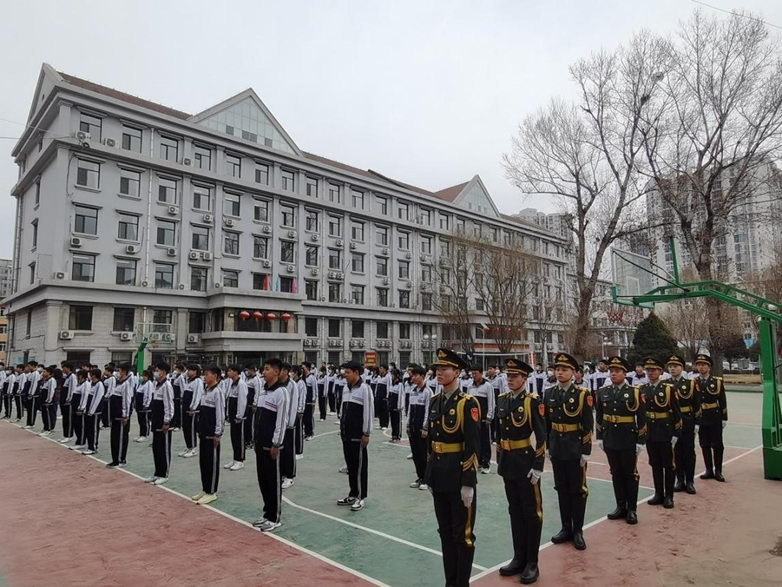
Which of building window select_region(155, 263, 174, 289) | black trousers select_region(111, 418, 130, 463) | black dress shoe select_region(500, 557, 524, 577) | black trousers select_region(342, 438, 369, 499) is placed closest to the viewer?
black dress shoe select_region(500, 557, 524, 577)

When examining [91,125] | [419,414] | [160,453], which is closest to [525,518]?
[419,414]

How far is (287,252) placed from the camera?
118 ft

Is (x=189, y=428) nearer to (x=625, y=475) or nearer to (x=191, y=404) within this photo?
(x=191, y=404)

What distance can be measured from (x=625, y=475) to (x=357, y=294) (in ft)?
113

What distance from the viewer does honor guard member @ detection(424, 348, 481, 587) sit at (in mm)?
4035

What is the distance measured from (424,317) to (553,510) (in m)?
36.8

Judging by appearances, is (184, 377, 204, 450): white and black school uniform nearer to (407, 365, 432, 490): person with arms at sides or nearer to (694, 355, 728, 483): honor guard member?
(407, 365, 432, 490): person with arms at sides

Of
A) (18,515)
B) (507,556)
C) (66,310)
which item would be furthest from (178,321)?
(507,556)

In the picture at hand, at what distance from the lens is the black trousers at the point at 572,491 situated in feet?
17.4

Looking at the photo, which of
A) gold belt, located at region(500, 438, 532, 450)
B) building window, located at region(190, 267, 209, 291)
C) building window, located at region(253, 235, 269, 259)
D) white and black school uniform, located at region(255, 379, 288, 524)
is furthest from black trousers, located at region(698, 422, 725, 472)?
building window, located at region(253, 235, 269, 259)

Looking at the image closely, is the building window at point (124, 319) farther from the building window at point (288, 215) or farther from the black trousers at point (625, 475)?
the black trousers at point (625, 475)

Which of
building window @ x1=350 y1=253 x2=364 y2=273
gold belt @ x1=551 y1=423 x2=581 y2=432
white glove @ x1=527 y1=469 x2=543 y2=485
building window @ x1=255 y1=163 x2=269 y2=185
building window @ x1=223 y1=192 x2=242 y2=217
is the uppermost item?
Result: building window @ x1=255 y1=163 x2=269 y2=185

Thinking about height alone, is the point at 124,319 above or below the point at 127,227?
below

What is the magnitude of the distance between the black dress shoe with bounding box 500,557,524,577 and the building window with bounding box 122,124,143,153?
3107 centimetres
